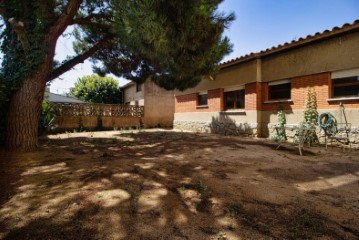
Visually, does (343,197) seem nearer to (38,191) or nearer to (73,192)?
(73,192)

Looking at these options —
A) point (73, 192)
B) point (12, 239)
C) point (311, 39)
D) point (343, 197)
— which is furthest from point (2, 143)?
point (311, 39)

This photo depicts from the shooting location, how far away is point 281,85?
10.1 metres

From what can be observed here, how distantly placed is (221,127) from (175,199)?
9.77 m

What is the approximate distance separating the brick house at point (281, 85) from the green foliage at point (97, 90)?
42.6ft

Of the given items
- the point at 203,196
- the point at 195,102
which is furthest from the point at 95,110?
the point at 203,196

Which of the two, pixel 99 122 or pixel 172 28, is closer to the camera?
pixel 172 28

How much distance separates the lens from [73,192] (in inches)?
130

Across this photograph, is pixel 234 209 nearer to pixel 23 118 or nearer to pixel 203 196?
pixel 203 196

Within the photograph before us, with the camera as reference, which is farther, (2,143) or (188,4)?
(2,143)

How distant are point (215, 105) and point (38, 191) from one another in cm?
1095

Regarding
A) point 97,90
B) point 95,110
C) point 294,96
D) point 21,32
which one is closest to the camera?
point 21,32

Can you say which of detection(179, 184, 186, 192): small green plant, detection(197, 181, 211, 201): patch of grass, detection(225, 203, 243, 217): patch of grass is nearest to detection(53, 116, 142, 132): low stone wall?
detection(179, 184, 186, 192): small green plant

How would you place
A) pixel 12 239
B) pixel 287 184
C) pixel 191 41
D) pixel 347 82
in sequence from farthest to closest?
pixel 347 82 → pixel 191 41 → pixel 287 184 → pixel 12 239

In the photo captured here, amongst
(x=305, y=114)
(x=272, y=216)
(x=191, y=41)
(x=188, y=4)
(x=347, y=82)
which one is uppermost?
(x=188, y=4)
